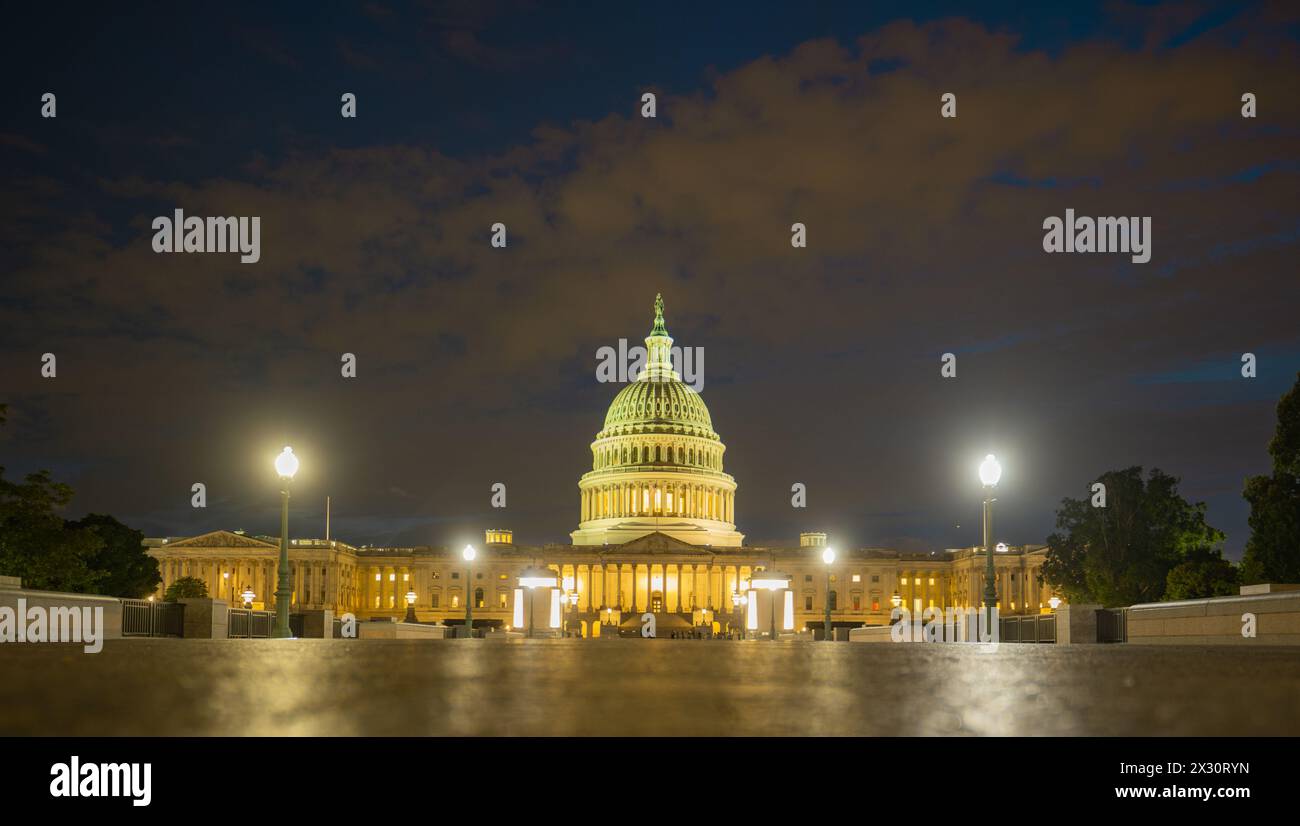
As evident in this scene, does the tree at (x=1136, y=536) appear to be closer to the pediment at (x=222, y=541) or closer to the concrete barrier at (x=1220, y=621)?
the concrete barrier at (x=1220, y=621)

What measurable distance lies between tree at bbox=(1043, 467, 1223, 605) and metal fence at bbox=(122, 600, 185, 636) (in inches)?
2191

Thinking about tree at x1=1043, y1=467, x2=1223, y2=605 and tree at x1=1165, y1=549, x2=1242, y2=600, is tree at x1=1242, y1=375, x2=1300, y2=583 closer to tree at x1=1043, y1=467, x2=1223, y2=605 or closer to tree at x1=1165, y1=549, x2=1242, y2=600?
tree at x1=1165, y1=549, x2=1242, y2=600

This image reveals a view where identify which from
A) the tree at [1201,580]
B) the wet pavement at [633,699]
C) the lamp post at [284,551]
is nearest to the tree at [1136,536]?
the tree at [1201,580]

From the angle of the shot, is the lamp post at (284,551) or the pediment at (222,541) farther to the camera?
the pediment at (222,541)

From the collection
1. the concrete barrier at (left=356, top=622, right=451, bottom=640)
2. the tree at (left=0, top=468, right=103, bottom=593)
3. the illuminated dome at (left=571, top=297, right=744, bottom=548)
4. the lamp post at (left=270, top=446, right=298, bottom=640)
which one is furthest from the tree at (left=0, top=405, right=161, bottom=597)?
the illuminated dome at (left=571, top=297, right=744, bottom=548)

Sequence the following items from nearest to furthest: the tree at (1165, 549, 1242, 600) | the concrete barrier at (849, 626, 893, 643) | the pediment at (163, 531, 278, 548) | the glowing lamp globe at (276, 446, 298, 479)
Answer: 1. the glowing lamp globe at (276, 446, 298, 479)
2. the concrete barrier at (849, 626, 893, 643)
3. the tree at (1165, 549, 1242, 600)
4. the pediment at (163, 531, 278, 548)

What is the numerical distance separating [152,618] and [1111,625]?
24.2 meters

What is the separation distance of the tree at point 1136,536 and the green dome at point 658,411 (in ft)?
325

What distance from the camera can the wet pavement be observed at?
4148 millimetres

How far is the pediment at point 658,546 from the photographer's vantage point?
148 meters

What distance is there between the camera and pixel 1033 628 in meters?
35.0
